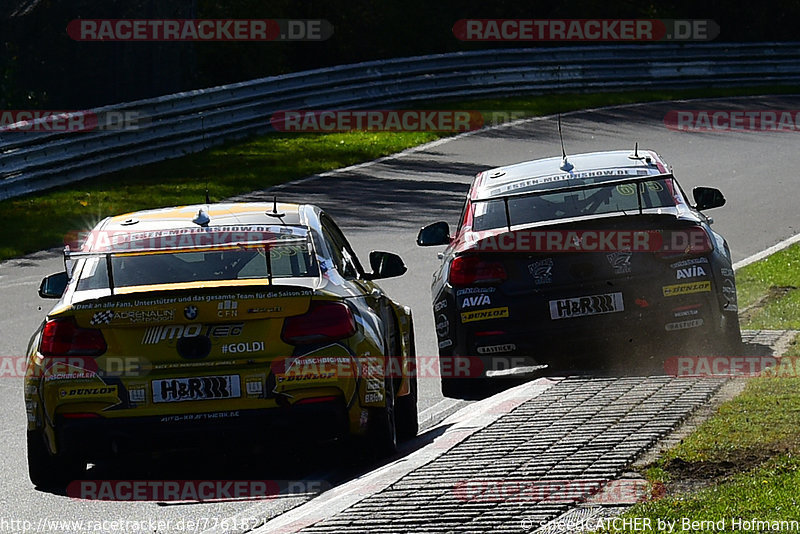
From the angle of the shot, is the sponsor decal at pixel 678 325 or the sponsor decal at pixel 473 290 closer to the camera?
the sponsor decal at pixel 678 325

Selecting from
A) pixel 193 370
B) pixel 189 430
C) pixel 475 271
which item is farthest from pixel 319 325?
pixel 475 271

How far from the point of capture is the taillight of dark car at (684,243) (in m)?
9.93

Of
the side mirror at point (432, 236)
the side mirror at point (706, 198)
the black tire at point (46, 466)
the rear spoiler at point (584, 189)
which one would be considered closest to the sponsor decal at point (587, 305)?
the rear spoiler at point (584, 189)

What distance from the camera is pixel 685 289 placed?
32.7ft

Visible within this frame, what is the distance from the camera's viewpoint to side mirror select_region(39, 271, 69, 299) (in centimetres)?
830

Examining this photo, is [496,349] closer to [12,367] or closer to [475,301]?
[475,301]

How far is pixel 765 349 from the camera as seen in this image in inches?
404

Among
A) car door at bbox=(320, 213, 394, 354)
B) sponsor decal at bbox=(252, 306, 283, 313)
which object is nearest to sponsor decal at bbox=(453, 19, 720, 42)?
car door at bbox=(320, 213, 394, 354)

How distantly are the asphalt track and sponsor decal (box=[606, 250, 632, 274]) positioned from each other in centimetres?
149

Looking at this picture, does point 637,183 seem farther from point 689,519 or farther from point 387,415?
point 689,519

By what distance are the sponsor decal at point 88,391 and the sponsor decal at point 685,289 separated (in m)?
4.01

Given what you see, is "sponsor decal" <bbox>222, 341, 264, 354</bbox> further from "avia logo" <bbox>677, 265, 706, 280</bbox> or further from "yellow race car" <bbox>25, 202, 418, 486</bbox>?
"avia logo" <bbox>677, 265, 706, 280</bbox>

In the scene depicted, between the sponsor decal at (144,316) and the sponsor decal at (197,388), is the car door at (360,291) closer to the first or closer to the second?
the sponsor decal at (197,388)

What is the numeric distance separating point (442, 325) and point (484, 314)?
472 mm
